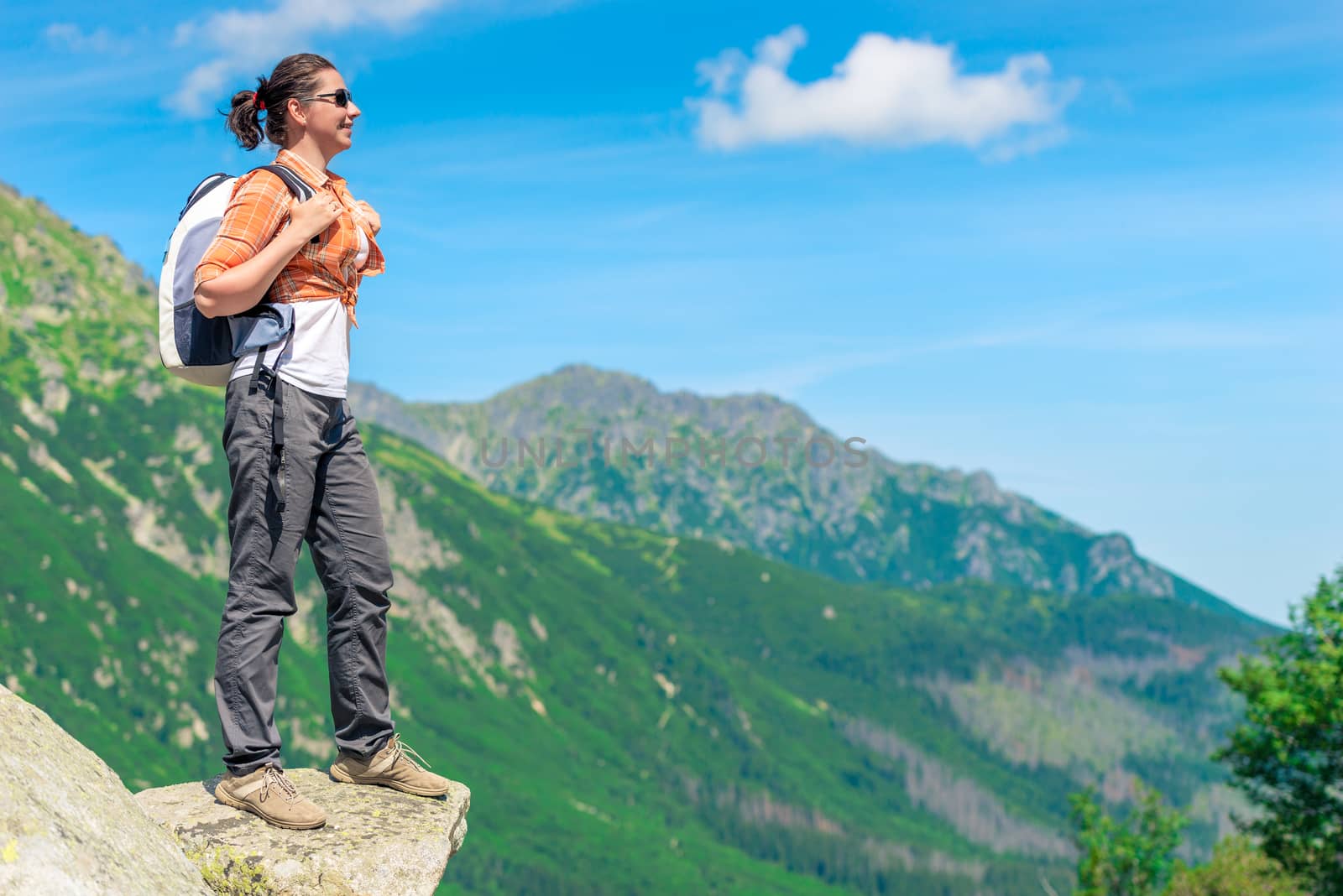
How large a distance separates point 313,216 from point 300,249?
47 centimetres

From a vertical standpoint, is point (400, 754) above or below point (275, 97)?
below

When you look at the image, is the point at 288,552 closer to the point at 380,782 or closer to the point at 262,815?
the point at 262,815

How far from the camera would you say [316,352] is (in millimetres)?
10211

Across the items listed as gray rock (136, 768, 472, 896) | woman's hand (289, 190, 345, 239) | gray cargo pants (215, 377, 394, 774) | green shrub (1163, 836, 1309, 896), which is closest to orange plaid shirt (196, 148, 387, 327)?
woman's hand (289, 190, 345, 239)

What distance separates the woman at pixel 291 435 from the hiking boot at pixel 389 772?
0.68 metres

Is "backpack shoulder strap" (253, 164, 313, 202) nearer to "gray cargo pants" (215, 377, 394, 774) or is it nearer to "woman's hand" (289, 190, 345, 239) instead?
"woman's hand" (289, 190, 345, 239)

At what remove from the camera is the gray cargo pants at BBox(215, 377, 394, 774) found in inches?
390

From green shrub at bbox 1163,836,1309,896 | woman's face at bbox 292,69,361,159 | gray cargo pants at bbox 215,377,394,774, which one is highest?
woman's face at bbox 292,69,361,159

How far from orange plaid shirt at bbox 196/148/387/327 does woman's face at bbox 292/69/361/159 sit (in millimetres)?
285

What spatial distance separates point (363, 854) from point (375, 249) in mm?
5651

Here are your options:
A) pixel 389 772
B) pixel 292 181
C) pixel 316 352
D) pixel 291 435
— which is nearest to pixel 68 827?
pixel 291 435

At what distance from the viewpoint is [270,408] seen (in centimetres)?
988

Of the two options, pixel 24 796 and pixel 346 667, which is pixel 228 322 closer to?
pixel 346 667

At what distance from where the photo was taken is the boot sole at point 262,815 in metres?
10.3
